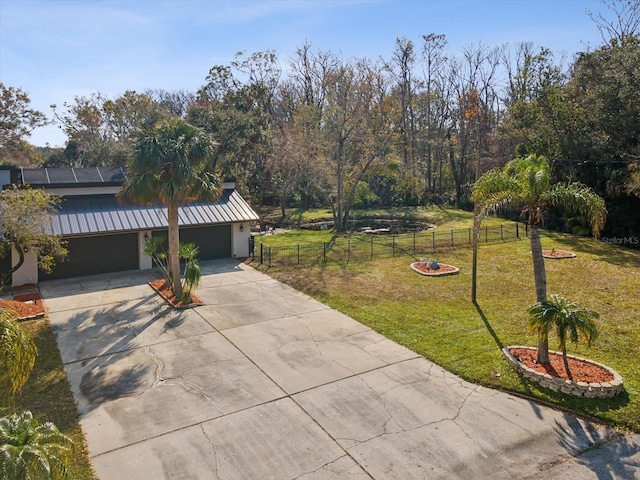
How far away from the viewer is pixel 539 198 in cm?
979

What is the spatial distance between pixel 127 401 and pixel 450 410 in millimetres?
6176

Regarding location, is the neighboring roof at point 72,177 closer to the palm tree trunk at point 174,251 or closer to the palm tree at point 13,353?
the palm tree trunk at point 174,251

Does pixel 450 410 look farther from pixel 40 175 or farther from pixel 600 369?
pixel 40 175

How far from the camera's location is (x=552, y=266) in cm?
1919

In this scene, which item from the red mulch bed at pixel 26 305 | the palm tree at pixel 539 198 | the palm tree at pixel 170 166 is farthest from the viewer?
the palm tree at pixel 170 166

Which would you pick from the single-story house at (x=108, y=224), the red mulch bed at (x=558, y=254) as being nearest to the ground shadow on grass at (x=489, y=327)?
the red mulch bed at (x=558, y=254)

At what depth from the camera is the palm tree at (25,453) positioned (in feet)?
12.5

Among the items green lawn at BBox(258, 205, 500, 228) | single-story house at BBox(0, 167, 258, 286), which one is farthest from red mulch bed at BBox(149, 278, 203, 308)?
green lawn at BBox(258, 205, 500, 228)

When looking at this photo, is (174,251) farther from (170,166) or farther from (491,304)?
(491,304)

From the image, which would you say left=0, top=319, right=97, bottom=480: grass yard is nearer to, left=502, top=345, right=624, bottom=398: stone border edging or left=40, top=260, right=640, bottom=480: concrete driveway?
left=40, top=260, right=640, bottom=480: concrete driveway

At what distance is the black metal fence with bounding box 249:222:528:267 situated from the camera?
21266 millimetres

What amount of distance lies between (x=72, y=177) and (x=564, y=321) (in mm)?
20431

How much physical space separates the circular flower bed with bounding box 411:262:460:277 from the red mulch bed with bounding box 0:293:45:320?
13.5 m

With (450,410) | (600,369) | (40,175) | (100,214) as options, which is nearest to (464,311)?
(600,369)
